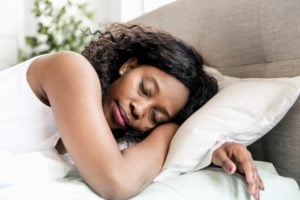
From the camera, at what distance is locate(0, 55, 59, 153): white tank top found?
98cm

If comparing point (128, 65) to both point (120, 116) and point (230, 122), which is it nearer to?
point (120, 116)

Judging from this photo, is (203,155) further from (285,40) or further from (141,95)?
(285,40)

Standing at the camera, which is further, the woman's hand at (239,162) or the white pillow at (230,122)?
the white pillow at (230,122)

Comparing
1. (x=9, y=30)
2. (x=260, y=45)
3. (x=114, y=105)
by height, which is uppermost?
(x=260, y=45)

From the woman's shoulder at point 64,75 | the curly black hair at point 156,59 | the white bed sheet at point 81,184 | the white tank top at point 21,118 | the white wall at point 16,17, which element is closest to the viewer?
the white bed sheet at point 81,184

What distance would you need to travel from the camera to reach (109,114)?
1.07 m

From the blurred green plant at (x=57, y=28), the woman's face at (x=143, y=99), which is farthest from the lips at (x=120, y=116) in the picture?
the blurred green plant at (x=57, y=28)

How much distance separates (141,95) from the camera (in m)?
1.04

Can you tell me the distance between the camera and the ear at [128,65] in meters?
1.16

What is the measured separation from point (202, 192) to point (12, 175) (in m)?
0.40

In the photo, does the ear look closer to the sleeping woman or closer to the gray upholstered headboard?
the sleeping woman

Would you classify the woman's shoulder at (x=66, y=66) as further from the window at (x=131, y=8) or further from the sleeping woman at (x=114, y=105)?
the window at (x=131, y=8)

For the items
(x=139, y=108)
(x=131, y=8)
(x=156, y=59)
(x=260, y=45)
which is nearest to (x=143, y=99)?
(x=139, y=108)

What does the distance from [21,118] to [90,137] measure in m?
0.26
